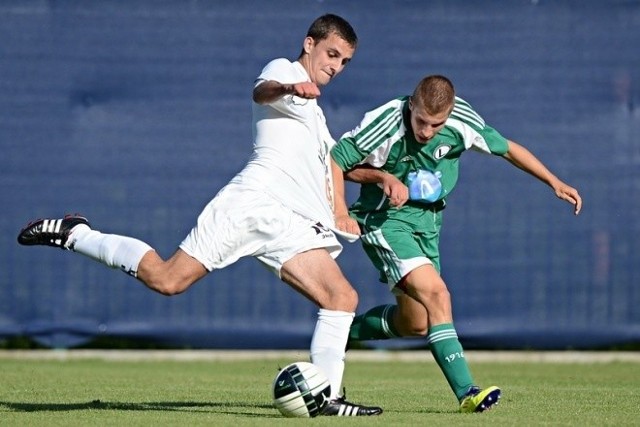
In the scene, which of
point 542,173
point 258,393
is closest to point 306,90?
point 542,173

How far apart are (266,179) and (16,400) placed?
196cm

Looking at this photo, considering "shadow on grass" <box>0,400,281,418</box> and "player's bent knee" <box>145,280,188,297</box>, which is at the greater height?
"player's bent knee" <box>145,280,188,297</box>

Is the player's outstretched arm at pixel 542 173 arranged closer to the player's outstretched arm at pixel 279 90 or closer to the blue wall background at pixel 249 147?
the player's outstretched arm at pixel 279 90

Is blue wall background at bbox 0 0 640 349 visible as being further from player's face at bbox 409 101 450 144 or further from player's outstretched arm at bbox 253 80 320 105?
player's outstretched arm at bbox 253 80 320 105

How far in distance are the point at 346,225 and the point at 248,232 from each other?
21.1 inches

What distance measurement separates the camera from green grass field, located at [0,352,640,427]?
19.7 feet

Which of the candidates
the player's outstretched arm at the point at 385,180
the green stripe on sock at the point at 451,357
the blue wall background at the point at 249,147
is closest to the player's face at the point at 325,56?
the player's outstretched arm at the point at 385,180

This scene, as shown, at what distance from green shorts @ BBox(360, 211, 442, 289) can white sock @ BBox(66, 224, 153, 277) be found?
4.50 ft

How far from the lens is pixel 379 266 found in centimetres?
727

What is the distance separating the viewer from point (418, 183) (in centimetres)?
716

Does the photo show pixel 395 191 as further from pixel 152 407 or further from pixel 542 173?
pixel 152 407

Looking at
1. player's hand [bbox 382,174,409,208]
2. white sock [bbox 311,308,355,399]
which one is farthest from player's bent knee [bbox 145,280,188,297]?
player's hand [bbox 382,174,409,208]

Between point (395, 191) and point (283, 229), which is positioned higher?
point (395, 191)

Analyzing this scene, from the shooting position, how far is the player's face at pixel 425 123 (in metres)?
6.63
